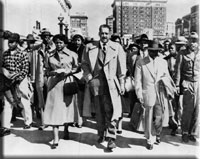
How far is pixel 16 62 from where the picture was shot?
15.6 ft

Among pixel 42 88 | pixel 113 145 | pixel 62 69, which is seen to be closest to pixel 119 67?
pixel 62 69

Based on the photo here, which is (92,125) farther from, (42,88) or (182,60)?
Result: (182,60)

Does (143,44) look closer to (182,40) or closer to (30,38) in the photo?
(182,40)

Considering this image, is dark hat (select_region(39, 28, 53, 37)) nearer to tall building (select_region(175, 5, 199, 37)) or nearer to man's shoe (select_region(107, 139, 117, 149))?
man's shoe (select_region(107, 139, 117, 149))

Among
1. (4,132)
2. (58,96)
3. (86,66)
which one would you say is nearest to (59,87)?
(58,96)

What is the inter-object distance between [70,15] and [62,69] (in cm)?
106

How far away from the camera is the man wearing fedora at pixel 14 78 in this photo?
15.5 ft

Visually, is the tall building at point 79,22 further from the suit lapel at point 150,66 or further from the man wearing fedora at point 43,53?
the suit lapel at point 150,66

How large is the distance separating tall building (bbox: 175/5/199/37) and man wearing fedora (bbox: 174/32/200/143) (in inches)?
13.7

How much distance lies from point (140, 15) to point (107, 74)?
4.32 feet

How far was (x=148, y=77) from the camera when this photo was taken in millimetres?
4207

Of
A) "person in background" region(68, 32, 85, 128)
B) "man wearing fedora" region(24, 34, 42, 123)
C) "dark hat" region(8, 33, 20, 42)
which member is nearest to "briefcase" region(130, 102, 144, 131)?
"person in background" region(68, 32, 85, 128)

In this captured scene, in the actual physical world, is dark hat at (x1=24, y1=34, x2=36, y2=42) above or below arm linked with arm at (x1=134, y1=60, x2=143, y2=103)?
above

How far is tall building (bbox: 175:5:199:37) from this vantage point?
4559mm
